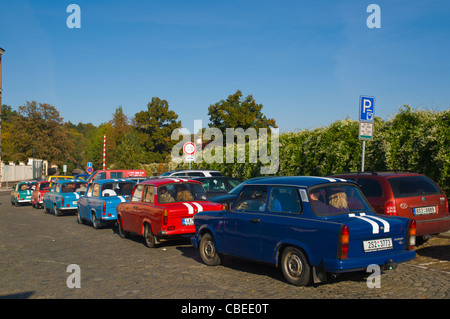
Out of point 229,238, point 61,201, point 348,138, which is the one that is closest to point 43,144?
point 61,201

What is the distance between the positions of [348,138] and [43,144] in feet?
→ 251

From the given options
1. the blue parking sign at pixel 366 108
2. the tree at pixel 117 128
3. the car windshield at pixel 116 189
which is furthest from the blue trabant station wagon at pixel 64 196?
the tree at pixel 117 128

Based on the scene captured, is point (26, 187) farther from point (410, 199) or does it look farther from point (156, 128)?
point (156, 128)

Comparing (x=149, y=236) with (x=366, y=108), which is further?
(x=366, y=108)

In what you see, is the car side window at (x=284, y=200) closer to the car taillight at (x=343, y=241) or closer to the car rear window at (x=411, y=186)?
the car taillight at (x=343, y=241)

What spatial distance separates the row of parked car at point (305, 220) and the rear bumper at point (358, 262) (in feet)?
0.04

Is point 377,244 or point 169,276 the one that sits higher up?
point 377,244

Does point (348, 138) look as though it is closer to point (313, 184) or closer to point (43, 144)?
point (313, 184)

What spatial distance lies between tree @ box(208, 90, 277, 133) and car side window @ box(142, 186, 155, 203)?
1562 inches

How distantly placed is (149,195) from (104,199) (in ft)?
13.2

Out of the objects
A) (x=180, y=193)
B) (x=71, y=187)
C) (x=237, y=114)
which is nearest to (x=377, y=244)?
(x=180, y=193)

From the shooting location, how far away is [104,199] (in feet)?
48.5

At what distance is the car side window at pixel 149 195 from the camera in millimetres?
11164
